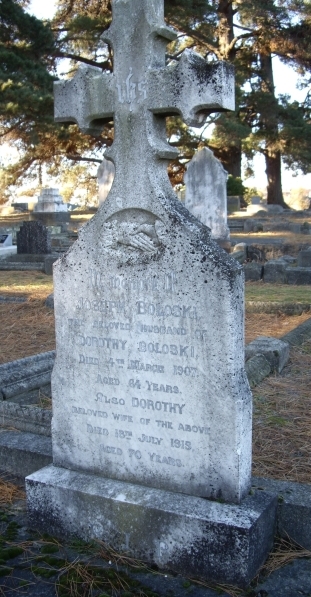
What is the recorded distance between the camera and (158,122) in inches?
123

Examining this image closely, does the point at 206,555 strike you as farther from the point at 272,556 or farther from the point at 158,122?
the point at 158,122

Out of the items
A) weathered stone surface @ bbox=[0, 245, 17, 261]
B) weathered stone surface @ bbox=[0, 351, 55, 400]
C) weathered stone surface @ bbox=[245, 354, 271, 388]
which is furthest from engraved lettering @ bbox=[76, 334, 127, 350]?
weathered stone surface @ bbox=[0, 245, 17, 261]

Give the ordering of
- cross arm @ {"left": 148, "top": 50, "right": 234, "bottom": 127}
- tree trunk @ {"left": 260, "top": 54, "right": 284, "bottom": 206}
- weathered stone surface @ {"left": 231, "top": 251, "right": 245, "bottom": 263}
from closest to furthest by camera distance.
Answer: cross arm @ {"left": 148, "top": 50, "right": 234, "bottom": 127} < weathered stone surface @ {"left": 231, "top": 251, "right": 245, "bottom": 263} < tree trunk @ {"left": 260, "top": 54, "right": 284, "bottom": 206}

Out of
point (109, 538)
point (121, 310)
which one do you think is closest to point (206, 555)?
Answer: point (109, 538)

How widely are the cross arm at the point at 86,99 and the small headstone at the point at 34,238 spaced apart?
37.7 feet

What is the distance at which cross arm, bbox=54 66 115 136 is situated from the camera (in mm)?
3238

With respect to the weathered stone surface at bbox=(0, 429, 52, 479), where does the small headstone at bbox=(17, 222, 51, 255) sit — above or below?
above

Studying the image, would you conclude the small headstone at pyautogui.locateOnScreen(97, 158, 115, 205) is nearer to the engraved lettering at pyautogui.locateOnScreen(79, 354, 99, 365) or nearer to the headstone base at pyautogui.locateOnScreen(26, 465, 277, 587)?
the engraved lettering at pyautogui.locateOnScreen(79, 354, 99, 365)

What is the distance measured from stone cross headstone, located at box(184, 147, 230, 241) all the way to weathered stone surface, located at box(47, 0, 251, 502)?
1166 centimetres

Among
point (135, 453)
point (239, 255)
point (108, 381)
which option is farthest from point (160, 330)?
point (239, 255)

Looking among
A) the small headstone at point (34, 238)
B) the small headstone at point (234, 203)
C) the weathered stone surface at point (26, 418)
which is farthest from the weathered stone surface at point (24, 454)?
the small headstone at point (234, 203)

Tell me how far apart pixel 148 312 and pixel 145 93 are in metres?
1.09

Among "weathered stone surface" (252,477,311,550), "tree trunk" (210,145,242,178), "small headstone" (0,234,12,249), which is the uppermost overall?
"tree trunk" (210,145,242,178)

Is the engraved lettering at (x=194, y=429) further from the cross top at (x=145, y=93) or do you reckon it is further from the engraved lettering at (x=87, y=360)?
the cross top at (x=145, y=93)
